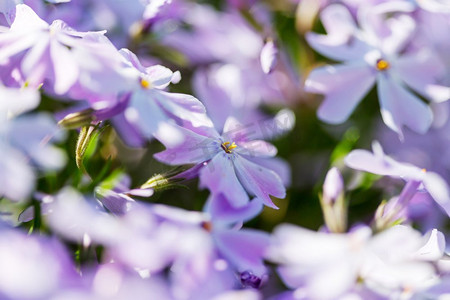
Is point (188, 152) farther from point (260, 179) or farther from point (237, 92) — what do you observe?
point (237, 92)

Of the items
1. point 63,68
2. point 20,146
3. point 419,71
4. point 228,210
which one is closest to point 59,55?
point 63,68

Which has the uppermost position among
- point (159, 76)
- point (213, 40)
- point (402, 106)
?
point (159, 76)

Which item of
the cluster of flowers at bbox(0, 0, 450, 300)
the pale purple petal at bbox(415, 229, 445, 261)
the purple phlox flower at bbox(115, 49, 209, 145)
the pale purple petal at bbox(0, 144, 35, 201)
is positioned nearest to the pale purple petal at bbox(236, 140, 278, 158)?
the cluster of flowers at bbox(0, 0, 450, 300)

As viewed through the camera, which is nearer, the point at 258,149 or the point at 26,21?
the point at 26,21

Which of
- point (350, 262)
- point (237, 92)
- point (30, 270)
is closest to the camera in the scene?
point (30, 270)

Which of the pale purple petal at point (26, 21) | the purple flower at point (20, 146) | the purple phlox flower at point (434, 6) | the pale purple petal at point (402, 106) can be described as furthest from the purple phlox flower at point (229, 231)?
the purple phlox flower at point (434, 6)

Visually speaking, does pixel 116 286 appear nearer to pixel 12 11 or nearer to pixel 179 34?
pixel 12 11

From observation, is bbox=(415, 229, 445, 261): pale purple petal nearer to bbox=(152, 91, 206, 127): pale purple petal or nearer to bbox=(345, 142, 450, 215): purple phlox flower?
bbox=(345, 142, 450, 215): purple phlox flower
